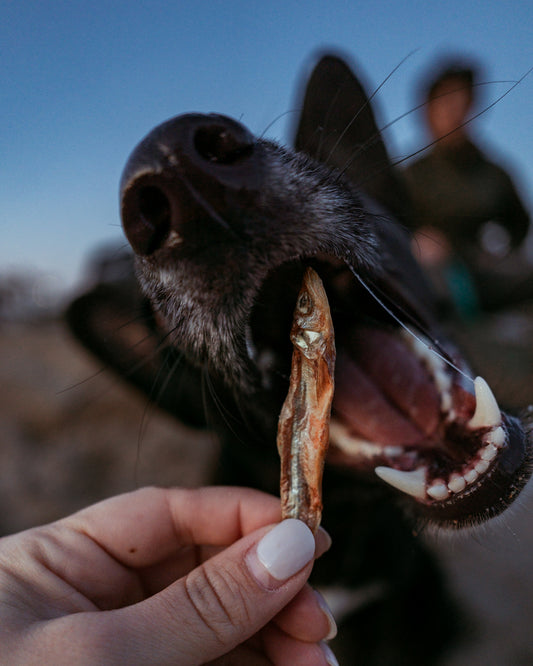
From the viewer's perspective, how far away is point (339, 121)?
6.61 feet

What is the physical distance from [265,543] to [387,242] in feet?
3.73

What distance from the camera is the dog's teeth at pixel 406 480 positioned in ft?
4.38

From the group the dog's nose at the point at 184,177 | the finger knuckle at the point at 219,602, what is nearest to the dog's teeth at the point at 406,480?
the finger knuckle at the point at 219,602

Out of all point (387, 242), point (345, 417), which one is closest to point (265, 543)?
point (345, 417)

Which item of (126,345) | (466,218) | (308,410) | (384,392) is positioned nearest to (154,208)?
(308,410)

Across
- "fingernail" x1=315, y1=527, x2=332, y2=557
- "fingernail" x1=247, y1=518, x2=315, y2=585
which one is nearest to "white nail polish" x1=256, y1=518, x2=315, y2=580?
"fingernail" x1=247, y1=518, x2=315, y2=585

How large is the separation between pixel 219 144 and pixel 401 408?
1.16 m

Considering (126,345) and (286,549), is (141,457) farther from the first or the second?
(286,549)

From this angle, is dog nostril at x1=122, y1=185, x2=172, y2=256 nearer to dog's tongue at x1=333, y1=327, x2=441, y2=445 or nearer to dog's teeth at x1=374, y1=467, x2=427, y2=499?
dog's teeth at x1=374, y1=467, x2=427, y2=499

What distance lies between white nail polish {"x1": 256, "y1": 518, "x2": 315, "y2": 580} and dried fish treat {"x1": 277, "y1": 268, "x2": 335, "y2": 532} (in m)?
0.05

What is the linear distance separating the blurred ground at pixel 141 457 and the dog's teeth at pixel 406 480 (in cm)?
21

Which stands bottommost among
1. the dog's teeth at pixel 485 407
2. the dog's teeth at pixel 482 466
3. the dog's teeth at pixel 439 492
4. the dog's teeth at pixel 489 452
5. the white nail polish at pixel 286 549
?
the dog's teeth at pixel 439 492

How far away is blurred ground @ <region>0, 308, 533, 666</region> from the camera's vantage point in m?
2.28

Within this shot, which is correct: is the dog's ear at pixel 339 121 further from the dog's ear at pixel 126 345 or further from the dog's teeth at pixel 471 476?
the dog's teeth at pixel 471 476
